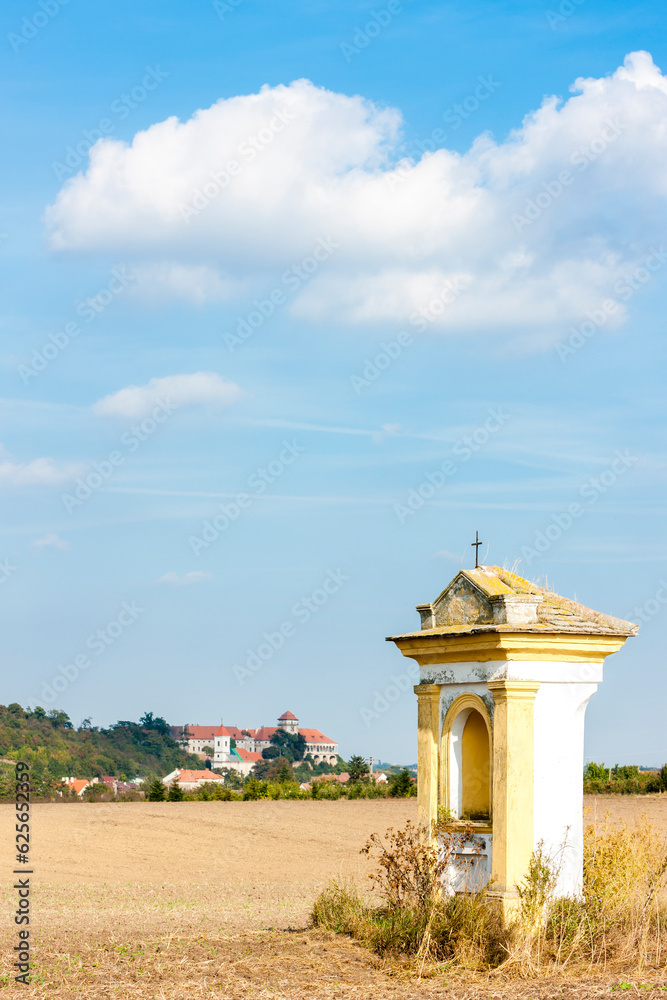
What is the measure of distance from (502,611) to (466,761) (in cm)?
200

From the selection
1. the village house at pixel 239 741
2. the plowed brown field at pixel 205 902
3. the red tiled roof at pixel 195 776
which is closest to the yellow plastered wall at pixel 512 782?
the plowed brown field at pixel 205 902

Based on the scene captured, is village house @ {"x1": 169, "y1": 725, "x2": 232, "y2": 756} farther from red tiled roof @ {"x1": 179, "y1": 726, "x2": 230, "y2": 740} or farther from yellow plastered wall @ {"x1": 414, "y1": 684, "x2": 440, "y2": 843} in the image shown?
yellow plastered wall @ {"x1": 414, "y1": 684, "x2": 440, "y2": 843}

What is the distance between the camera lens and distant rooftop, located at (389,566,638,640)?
434 inches

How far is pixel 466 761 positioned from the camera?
1202cm

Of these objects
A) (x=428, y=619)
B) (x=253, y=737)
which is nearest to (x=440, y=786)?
(x=428, y=619)

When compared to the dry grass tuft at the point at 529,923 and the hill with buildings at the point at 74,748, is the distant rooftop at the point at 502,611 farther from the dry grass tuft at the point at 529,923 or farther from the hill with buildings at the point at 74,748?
the hill with buildings at the point at 74,748

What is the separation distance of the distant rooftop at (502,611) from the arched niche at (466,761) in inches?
32.5

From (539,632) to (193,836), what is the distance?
20.0 m

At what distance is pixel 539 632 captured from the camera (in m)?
10.7

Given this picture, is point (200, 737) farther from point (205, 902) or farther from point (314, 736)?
point (205, 902)

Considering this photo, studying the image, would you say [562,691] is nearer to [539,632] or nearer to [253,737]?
[539,632]

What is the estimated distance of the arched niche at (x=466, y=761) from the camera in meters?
11.6

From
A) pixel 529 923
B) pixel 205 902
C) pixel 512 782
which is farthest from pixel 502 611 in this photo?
pixel 205 902

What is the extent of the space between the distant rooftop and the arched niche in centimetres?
83
